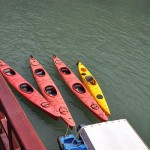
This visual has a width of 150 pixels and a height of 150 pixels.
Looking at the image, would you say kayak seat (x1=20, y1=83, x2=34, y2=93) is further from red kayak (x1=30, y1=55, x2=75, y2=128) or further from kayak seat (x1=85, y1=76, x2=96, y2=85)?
kayak seat (x1=85, y1=76, x2=96, y2=85)

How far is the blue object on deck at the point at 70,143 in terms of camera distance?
999 centimetres

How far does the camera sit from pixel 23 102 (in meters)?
13.0

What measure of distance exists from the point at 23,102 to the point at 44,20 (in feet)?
34.9

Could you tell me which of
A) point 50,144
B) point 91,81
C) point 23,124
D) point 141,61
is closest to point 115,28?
point 141,61

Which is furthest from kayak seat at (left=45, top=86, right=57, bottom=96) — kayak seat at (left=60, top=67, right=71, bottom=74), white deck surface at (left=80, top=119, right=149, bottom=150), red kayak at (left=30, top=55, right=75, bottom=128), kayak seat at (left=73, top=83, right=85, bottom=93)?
white deck surface at (left=80, top=119, right=149, bottom=150)

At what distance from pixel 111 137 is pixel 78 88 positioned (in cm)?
517

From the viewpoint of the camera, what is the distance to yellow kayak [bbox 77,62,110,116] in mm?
13090

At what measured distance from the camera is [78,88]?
46.4 ft

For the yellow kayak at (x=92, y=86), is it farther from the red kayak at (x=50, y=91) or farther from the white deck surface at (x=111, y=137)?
the white deck surface at (x=111, y=137)

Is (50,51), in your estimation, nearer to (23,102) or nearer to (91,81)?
(91,81)

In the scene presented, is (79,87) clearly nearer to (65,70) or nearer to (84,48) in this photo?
(65,70)

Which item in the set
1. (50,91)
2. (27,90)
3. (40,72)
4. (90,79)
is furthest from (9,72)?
(90,79)

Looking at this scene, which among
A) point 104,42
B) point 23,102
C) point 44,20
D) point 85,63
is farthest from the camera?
point 44,20

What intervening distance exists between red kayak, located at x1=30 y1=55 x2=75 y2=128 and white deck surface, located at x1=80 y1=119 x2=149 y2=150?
7.15 ft
